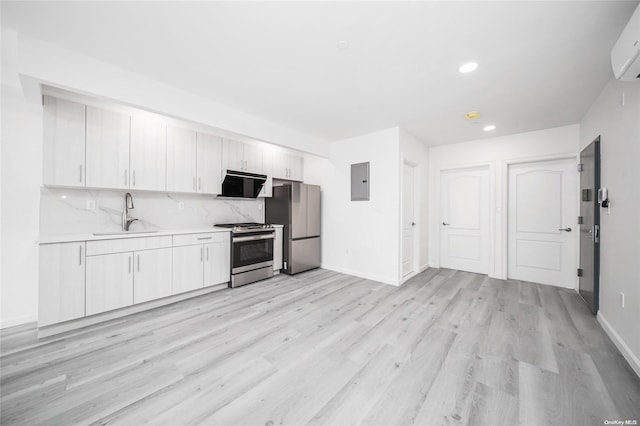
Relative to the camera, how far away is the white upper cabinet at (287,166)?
4.65 meters

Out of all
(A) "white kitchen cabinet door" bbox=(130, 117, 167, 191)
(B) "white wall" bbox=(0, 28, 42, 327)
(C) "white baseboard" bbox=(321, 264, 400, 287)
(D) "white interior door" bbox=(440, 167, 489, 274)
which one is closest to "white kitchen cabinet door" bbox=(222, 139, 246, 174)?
(A) "white kitchen cabinet door" bbox=(130, 117, 167, 191)

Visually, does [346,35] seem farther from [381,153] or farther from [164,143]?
[164,143]

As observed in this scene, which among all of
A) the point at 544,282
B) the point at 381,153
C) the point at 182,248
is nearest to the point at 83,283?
the point at 182,248

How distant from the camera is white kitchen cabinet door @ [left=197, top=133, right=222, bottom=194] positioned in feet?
11.6

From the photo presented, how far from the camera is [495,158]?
4.20m

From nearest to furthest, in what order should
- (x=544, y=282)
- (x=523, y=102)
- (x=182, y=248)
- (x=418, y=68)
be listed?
(x=418, y=68) < (x=523, y=102) < (x=182, y=248) < (x=544, y=282)

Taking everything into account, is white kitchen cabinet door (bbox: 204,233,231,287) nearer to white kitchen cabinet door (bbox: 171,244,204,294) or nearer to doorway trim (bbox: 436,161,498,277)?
white kitchen cabinet door (bbox: 171,244,204,294)

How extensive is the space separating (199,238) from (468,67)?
3.68 meters

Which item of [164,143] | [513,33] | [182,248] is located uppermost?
[513,33]

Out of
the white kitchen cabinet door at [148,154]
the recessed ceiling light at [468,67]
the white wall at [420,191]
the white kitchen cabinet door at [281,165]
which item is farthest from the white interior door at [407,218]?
the white kitchen cabinet door at [148,154]

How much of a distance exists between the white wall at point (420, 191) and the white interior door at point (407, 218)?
0.13 m

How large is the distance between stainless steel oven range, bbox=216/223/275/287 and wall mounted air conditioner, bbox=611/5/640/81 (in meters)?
4.09

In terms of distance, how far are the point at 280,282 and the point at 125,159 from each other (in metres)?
2.72

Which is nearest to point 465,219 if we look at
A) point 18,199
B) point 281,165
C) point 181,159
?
point 281,165
